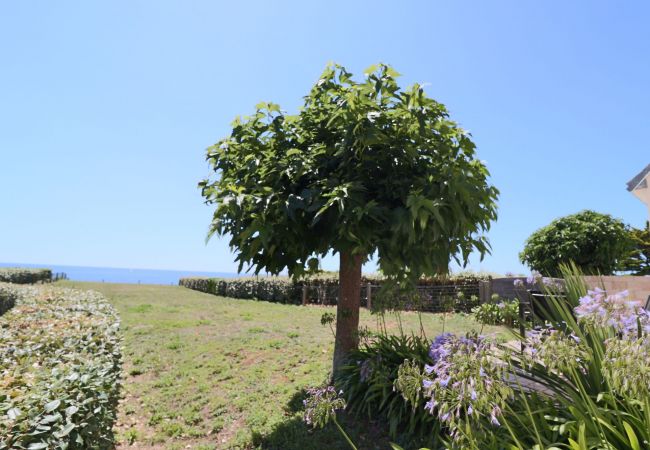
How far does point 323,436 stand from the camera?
455cm

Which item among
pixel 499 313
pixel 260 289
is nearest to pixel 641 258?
pixel 260 289

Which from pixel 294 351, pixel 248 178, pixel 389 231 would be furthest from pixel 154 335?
pixel 389 231

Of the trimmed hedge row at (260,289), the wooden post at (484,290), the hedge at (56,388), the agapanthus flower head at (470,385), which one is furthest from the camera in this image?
the trimmed hedge row at (260,289)

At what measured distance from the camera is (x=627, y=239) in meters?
14.5

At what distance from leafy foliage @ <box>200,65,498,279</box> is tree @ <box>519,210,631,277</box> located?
11.3 metres

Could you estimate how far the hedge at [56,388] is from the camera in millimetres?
2811

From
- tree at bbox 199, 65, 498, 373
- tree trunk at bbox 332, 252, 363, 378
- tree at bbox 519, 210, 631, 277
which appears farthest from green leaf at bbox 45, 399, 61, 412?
tree at bbox 519, 210, 631, 277

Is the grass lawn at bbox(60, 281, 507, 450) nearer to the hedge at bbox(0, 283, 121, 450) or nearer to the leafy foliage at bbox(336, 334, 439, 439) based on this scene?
the leafy foliage at bbox(336, 334, 439, 439)

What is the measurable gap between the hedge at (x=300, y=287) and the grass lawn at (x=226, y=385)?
18.2 feet

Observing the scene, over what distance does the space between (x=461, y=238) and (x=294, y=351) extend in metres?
4.56

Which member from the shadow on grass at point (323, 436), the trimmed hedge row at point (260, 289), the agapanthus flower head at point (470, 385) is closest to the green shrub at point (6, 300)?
the trimmed hedge row at point (260, 289)

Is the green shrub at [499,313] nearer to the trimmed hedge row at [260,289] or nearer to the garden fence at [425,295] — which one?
the garden fence at [425,295]

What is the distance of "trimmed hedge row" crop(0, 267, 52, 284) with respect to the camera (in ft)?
97.2

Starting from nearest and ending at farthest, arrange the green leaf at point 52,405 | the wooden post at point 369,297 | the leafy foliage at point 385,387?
the green leaf at point 52,405 < the leafy foliage at point 385,387 < the wooden post at point 369,297
